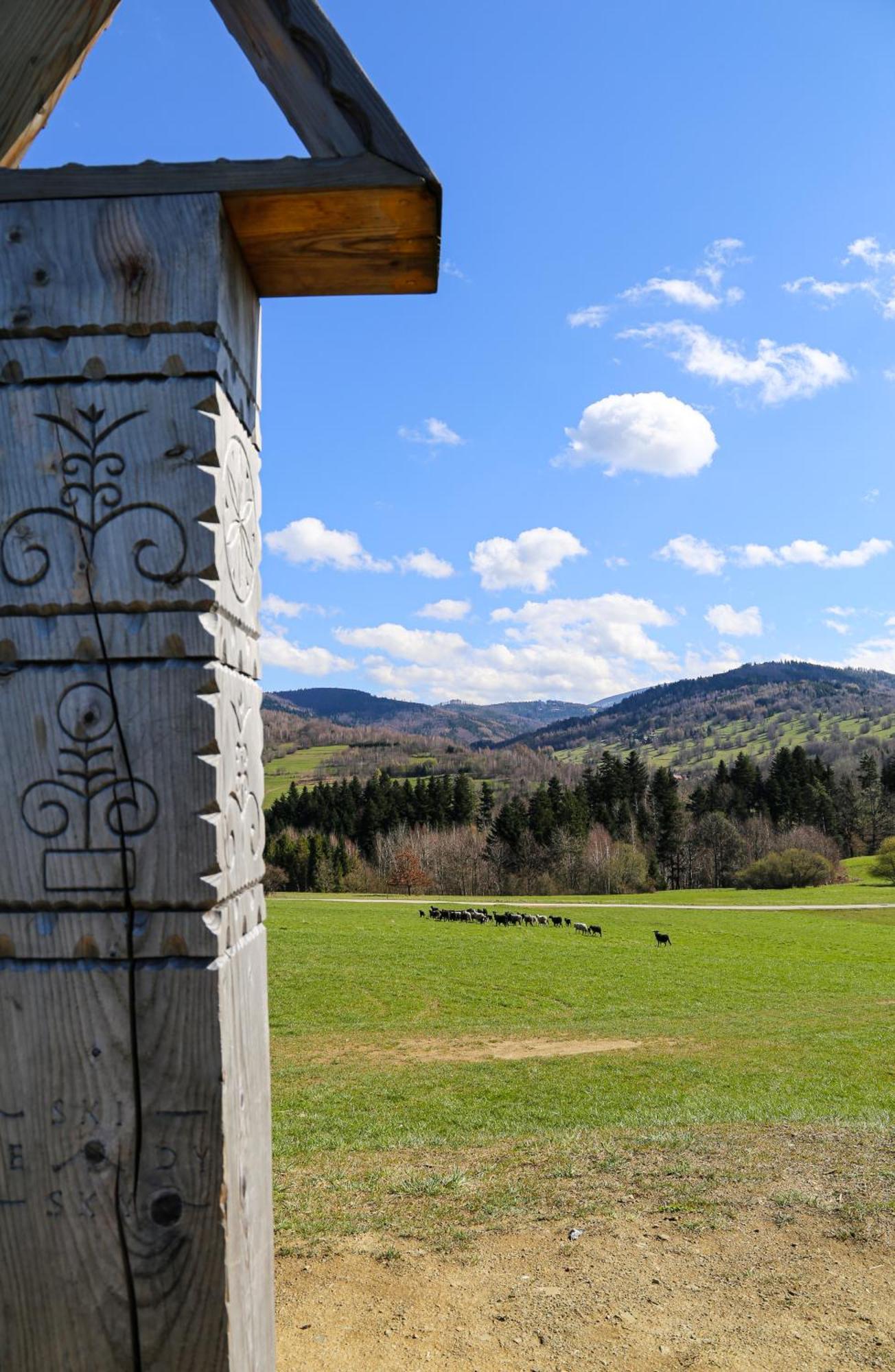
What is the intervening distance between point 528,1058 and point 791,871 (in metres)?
49.3

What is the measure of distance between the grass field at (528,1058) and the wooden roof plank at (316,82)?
602 cm

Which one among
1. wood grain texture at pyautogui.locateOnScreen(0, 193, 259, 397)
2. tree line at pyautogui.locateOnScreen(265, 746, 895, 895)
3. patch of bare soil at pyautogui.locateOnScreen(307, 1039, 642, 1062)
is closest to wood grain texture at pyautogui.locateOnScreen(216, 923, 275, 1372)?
wood grain texture at pyautogui.locateOnScreen(0, 193, 259, 397)

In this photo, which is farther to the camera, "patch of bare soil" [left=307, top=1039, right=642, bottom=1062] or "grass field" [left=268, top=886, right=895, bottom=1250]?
"patch of bare soil" [left=307, top=1039, right=642, bottom=1062]

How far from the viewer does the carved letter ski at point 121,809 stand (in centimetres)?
170

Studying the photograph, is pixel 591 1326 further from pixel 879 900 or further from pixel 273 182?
pixel 879 900

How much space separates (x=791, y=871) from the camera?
Result: 59.2m

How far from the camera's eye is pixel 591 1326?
14.2 ft

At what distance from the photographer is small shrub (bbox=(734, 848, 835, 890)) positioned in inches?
2314

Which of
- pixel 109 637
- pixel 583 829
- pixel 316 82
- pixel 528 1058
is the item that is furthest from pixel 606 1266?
pixel 583 829

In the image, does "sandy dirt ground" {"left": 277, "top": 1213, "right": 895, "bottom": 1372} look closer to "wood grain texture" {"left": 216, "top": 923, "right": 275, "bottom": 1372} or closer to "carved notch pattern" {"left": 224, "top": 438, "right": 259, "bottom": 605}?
"wood grain texture" {"left": 216, "top": 923, "right": 275, "bottom": 1372}

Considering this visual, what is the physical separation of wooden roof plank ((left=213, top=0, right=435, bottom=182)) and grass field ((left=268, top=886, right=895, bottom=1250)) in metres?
6.02

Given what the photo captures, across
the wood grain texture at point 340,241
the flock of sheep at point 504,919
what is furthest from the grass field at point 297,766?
the wood grain texture at point 340,241

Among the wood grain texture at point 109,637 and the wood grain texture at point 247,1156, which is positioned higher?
the wood grain texture at point 109,637

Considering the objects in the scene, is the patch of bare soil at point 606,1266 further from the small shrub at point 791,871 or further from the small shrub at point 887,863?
the small shrub at point 887,863
